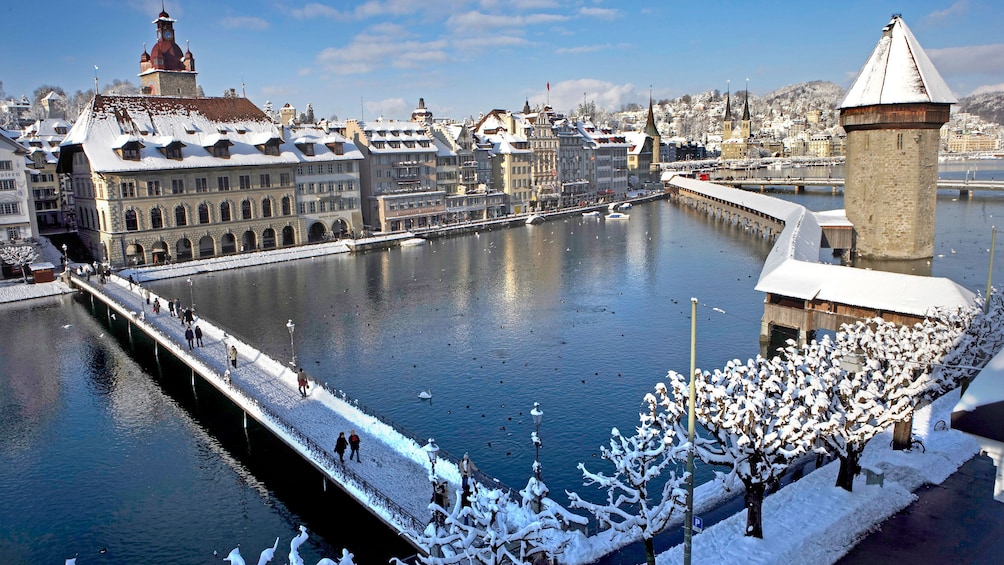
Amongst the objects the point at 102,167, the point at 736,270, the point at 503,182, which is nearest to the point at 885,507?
the point at 736,270

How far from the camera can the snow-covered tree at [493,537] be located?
11.5 metres

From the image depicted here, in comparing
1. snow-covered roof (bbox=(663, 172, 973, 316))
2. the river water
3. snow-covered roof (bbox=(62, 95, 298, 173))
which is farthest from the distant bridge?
snow-covered roof (bbox=(62, 95, 298, 173))

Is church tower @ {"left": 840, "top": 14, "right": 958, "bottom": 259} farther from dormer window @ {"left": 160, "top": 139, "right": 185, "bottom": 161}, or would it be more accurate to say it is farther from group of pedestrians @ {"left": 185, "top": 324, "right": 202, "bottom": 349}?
dormer window @ {"left": 160, "top": 139, "right": 185, "bottom": 161}

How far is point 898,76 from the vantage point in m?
40.5

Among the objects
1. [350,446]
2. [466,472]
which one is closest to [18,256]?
[350,446]

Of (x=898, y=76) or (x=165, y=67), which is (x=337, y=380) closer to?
(x=898, y=76)

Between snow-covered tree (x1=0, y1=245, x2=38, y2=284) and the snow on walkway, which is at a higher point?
snow-covered tree (x1=0, y1=245, x2=38, y2=284)

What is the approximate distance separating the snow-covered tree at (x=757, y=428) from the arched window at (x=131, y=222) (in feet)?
162

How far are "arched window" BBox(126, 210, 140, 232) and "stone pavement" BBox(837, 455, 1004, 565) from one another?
53095 mm

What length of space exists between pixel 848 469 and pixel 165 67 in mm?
72186

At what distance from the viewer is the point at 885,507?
51.3 ft

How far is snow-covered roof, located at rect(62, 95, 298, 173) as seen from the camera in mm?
53438

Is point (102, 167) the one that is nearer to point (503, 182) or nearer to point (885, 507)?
point (503, 182)

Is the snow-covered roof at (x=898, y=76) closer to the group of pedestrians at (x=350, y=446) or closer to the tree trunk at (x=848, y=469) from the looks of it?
the tree trunk at (x=848, y=469)
